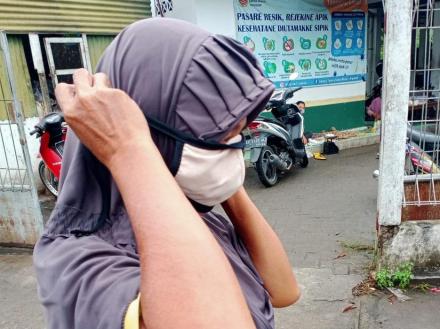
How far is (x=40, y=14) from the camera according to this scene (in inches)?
213

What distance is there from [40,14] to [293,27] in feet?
12.9

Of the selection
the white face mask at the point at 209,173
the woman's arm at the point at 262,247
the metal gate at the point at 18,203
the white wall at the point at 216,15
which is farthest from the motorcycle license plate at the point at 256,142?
the white face mask at the point at 209,173

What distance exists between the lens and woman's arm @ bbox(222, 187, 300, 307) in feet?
4.18

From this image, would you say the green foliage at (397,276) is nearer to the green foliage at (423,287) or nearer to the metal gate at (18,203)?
the green foliage at (423,287)

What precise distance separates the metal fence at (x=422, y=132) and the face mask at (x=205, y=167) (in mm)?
2256

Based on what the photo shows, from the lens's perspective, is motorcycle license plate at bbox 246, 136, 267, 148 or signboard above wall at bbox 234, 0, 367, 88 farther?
signboard above wall at bbox 234, 0, 367, 88

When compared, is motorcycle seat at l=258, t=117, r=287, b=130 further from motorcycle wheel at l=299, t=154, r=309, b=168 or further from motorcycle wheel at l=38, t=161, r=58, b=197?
motorcycle wheel at l=38, t=161, r=58, b=197

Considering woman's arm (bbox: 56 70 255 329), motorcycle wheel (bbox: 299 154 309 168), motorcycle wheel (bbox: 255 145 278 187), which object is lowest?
motorcycle wheel (bbox: 299 154 309 168)

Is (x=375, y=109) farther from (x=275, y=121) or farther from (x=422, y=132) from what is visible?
(x=422, y=132)

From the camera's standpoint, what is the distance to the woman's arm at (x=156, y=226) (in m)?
0.73

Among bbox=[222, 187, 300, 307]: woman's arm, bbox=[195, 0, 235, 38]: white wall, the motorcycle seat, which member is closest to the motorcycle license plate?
the motorcycle seat

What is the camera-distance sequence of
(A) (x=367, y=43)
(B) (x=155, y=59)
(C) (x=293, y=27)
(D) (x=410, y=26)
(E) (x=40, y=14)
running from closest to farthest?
(B) (x=155, y=59) → (D) (x=410, y=26) → (E) (x=40, y=14) → (C) (x=293, y=27) → (A) (x=367, y=43)

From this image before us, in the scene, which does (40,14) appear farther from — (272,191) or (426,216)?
(426,216)

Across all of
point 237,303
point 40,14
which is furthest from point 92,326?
point 40,14
